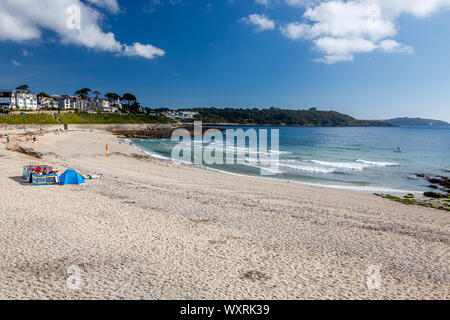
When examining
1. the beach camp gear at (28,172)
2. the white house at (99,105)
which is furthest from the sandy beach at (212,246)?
the white house at (99,105)

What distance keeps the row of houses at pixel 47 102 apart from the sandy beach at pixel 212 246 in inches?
3471

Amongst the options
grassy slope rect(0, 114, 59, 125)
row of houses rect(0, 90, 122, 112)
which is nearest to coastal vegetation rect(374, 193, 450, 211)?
grassy slope rect(0, 114, 59, 125)

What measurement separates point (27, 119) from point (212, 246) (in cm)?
7126

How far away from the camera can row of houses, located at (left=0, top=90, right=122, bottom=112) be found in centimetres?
8275

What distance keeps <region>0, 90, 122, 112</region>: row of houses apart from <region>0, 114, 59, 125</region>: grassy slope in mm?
17689

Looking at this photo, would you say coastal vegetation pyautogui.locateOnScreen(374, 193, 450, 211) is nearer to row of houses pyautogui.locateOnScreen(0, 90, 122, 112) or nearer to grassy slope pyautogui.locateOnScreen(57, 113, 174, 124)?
grassy slope pyautogui.locateOnScreen(57, 113, 174, 124)

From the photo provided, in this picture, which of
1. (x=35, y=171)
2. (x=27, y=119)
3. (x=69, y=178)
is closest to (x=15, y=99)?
(x=27, y=119)

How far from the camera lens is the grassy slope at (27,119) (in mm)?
Result: 56591

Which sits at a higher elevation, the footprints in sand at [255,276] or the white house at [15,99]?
the white house at [15,99]

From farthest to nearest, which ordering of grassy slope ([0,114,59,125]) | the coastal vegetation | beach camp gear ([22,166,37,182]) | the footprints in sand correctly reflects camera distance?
grassy slope ([0,114,59,125])
the coastal vegetation
beach camp gear ([22,166,37,182])
the footprints in sand

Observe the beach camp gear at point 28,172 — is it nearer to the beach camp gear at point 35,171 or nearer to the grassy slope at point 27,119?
the beach camp gear at point 35,171
